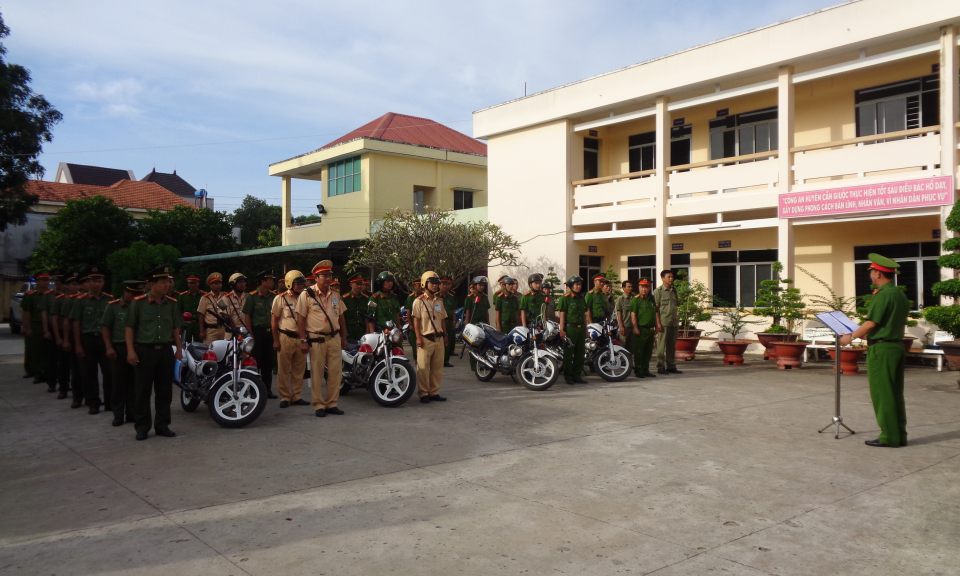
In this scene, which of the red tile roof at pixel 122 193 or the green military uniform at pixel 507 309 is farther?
the red tile roof at pixel 122 193

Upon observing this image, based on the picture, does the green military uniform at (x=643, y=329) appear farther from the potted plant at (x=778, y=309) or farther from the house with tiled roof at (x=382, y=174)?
the house with tiled roof at (x=382, y=174)

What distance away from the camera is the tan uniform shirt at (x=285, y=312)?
9.34 m

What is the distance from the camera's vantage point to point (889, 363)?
673 cm

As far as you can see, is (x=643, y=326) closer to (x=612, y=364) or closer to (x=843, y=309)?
(x=612, y=364)

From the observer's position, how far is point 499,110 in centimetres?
2234

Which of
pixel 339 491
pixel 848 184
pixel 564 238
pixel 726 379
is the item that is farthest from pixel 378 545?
pixel 564 238

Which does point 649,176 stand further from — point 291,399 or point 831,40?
point 291,399

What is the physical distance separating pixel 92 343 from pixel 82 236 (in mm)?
26163

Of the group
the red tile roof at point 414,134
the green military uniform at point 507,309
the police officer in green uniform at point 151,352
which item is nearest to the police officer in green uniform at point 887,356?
the police officer in green uniform at point 151,352

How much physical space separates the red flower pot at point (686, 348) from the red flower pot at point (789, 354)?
7.38ft

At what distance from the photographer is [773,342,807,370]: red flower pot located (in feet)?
45.0

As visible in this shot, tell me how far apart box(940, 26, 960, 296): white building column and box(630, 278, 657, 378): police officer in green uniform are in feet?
19.1

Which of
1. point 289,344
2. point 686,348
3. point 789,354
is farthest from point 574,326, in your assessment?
point 686,348

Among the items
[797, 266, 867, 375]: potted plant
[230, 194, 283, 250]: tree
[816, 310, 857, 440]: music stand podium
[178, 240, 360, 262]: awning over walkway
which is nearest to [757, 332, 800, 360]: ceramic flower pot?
[797, 266, 867, 375]: potted plant
